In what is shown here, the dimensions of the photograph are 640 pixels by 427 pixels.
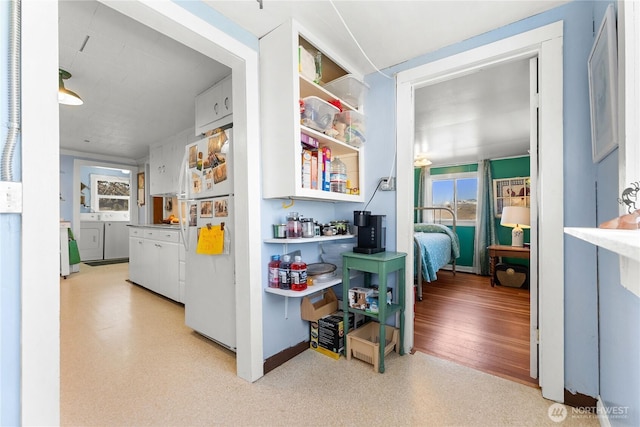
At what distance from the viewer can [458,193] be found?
5.59 meters

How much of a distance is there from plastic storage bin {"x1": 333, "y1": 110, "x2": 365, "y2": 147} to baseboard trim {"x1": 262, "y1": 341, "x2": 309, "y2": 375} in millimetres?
1677

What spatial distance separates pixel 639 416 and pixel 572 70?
1.68m

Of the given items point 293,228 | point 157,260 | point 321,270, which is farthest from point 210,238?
point 157,260

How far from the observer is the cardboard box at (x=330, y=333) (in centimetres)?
208

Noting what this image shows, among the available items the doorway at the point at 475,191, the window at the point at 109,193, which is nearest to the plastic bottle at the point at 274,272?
the doorway at the point at 475,191

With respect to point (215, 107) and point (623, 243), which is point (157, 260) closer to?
point (215, 107)

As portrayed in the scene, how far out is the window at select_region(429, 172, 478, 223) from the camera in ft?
17.9

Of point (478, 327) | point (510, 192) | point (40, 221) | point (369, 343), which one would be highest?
point (510, 192)

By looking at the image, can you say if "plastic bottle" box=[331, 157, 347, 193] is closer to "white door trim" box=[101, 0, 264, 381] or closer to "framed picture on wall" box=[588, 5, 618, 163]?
"white door trim" box=[101, 0, 264, 381]

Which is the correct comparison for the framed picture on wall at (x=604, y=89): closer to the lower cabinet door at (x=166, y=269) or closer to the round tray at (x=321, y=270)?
the round tray at (x=321, y=270)

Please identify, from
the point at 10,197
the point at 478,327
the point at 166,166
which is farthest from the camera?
the point at 166,166

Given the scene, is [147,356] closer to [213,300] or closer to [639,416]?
[213,300]

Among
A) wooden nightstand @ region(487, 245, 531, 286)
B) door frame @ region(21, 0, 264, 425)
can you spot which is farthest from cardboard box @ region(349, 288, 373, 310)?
wooden nightstand @ region(487, 245, 531, 286)

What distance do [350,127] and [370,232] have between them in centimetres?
86
